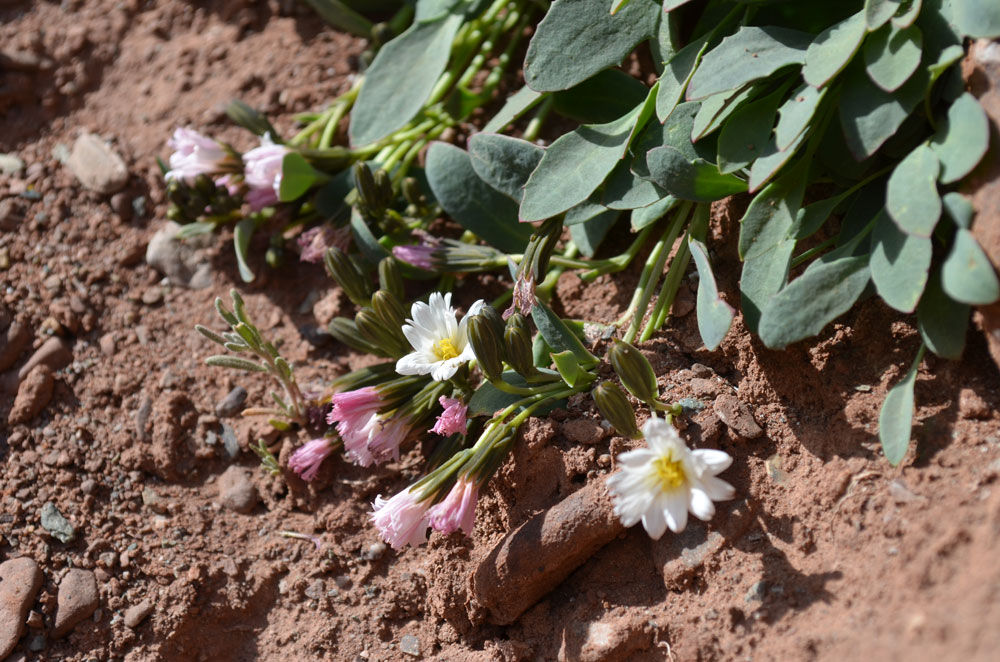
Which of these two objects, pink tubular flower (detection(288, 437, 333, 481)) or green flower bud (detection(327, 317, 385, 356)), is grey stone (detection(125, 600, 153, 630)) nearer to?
pink tubular flower (detection(288, 437, 333, 481))

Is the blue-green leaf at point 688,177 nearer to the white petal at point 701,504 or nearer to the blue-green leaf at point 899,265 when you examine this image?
the blue-green leaf at point 899,265

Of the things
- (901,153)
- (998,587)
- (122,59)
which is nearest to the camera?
(998,587)

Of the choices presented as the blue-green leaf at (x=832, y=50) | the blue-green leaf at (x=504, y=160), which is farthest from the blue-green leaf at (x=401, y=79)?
the blue-green leaf at (x=832, y=50)

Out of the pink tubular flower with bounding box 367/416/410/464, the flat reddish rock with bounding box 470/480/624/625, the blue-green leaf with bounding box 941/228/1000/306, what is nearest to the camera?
the blue-green leaf with bounding box 941/228/1000/306

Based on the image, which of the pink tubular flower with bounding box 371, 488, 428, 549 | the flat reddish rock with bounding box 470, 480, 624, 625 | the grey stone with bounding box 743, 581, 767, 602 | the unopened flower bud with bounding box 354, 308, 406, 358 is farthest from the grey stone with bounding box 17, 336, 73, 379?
the grey stone with bounding box 743, 581, 767, 602

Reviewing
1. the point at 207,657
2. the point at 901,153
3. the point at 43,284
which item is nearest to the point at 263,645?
the point at 207,657

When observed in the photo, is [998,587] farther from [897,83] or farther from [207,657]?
[207,657]
